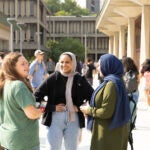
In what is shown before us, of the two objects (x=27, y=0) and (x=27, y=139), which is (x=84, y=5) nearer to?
(x=27, y=0)

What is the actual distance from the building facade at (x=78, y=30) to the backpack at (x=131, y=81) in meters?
78.7

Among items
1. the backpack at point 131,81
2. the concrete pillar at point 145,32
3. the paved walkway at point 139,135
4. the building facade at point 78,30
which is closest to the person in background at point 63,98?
the paved walkway at point 139,135

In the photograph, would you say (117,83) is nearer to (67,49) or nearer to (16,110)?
(16,110)

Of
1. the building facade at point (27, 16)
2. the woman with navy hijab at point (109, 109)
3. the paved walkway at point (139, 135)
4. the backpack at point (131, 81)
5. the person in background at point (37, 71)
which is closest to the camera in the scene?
the woman with navy hijab at point (109, 109)

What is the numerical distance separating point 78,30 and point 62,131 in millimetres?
82880

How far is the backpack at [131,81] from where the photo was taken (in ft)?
25.8

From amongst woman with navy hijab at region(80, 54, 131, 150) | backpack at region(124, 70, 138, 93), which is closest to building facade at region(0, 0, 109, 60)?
backpack at region(124, 70, 138, 93)

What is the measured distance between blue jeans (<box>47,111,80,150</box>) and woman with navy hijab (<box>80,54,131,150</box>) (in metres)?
0.69

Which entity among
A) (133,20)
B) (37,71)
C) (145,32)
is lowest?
(37,71)

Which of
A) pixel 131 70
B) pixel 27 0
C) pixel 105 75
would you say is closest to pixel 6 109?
pixel 105 75

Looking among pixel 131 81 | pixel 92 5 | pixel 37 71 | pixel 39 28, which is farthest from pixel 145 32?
pixel 92 5

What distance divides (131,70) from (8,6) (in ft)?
205

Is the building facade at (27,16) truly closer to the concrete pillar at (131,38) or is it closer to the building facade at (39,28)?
the building facade at (39,28)

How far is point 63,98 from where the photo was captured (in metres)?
4.99
